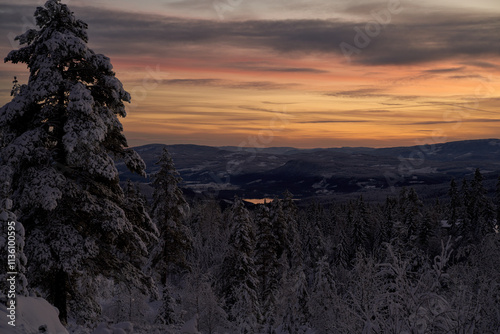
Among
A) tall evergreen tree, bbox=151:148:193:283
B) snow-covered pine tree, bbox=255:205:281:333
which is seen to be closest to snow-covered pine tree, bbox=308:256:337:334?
snow-covered pine tree, bbox=255:205:281:333

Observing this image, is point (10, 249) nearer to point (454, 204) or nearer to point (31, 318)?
point (31, 318)

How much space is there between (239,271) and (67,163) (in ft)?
66.7

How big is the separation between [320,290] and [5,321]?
3261 centimetres

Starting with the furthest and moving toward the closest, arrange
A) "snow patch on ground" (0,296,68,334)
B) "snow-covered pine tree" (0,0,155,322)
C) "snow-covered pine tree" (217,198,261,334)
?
"snow-covered pine tree" (217,198,261,334)
"snow-covered pine tree" (0,0,155,322)
"snow patch on ground" (0,296,68,334)

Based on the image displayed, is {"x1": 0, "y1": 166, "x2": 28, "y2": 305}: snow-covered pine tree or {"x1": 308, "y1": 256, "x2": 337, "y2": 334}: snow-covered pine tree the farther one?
{"x1": 308, "y1": 256, "x2": 337, "y2": 334}: snow-covered pine tree

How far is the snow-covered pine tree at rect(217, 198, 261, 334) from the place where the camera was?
29.4 meters

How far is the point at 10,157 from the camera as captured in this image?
10.7 meters

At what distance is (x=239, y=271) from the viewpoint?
99.0ft

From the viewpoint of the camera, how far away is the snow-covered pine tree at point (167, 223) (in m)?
29.6

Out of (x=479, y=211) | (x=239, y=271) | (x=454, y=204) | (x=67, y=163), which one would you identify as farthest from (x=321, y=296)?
(x=454, y=204)

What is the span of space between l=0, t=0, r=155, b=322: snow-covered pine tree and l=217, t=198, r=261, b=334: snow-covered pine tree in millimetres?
17487

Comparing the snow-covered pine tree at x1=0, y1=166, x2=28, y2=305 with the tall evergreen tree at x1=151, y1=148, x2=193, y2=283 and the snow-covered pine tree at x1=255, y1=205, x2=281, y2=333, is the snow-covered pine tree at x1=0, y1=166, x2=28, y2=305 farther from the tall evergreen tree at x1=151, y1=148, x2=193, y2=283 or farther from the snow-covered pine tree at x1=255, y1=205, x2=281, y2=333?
the snow-covered pine tree at x1=255, y1=205, x2=281, y2=333

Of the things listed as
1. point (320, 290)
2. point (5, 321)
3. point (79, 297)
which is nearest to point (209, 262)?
point (320, 290)

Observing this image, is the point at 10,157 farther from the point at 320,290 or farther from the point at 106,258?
the point at 320,290
